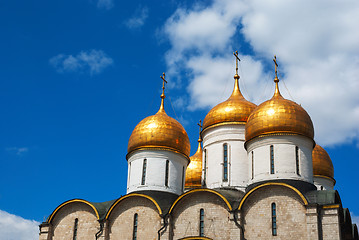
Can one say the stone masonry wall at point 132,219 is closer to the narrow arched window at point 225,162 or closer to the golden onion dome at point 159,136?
the golden onion dome at point 159,136

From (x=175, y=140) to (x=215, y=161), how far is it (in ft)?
6.05

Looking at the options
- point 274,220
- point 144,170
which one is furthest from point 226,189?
point 274,220

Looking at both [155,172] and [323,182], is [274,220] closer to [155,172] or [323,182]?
[155,172]

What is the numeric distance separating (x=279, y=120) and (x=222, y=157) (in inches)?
141

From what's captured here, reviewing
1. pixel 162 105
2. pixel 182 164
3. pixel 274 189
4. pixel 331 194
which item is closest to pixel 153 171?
pixel 182 164

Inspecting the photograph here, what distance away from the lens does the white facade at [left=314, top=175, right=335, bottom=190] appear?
23062 millimetres

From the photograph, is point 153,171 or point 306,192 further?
point 153,171

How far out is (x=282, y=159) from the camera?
1812 cm

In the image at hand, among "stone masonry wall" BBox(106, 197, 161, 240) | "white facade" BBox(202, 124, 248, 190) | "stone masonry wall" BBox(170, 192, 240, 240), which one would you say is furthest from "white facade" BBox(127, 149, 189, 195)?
"stone masonry wall" BBox(170, 192, 240, 240)

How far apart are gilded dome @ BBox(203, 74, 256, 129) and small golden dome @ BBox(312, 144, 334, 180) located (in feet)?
12.2

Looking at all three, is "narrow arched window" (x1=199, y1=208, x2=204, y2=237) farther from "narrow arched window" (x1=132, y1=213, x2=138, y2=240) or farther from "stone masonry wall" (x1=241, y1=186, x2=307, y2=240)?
"narrow arched window" (x1=132, y1=213, x2=138, y2=240)

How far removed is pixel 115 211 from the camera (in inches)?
765

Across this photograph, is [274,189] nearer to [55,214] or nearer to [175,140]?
[175,140]

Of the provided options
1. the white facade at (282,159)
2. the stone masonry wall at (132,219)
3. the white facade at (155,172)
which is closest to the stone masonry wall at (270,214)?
the white facade at (282,159)
